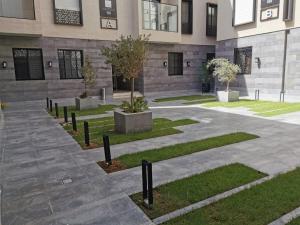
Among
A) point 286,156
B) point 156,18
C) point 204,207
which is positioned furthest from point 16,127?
point 156,18

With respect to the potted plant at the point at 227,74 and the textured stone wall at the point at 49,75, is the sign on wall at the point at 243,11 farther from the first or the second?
the textured stone wall at the point at 49,75

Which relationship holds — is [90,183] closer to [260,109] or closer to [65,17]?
[260,109]

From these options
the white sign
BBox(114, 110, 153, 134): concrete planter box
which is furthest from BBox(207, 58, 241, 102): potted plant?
BBox(114, 110, 153, 134): concrete planter box

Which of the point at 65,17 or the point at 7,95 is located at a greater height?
the point at 65,17

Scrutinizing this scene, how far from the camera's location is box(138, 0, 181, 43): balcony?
58.5 feet

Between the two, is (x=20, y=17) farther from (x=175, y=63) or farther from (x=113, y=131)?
(x=175, y=63)

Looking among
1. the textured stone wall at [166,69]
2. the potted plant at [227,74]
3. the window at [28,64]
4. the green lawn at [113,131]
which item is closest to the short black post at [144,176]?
the green lawn at [113,131]

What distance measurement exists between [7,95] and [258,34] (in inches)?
662

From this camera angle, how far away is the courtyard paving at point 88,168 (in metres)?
3.86

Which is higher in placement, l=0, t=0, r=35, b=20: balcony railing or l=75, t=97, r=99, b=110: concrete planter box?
l=0, t=0, r=35, b=20: balcony railing

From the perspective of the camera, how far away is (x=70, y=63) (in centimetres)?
1667

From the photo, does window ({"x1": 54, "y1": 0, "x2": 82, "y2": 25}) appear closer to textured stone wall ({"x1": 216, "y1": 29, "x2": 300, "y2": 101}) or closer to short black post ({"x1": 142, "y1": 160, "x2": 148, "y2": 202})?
textured stone wall ({"x1": 216, "y1": 29, "x2": 300, "y2": 101})

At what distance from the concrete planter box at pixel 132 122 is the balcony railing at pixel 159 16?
11.2m

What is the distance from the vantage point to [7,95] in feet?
48.9
